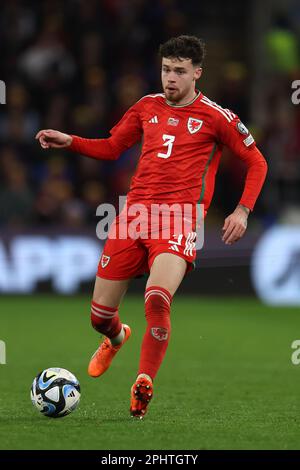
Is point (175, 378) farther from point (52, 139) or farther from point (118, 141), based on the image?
point (52, 139)

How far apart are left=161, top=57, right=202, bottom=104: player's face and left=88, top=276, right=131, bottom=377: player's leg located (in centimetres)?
122

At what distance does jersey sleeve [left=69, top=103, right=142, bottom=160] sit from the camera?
7.14m

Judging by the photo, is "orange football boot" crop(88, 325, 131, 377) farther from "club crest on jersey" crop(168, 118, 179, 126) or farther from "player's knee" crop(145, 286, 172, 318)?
"club crest on jersey" crop(168, 118, 179, 126)

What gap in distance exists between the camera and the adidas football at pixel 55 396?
247 inches

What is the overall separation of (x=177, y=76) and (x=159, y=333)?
1.57 metres

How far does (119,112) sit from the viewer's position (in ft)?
49.4

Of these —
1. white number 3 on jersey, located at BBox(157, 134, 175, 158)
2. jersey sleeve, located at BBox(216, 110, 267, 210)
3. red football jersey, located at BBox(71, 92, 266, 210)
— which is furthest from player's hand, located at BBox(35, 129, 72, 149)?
jersey sleeve, located at BBox(216, 110, 267, 210)

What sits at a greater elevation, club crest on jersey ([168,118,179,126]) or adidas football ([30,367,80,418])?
club crest on jersey ([168,118,179,126])

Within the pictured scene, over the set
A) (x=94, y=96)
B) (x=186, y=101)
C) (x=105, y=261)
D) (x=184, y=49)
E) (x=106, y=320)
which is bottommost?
(x=106, y=320)

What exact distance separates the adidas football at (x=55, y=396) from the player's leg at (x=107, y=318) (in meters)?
0.78

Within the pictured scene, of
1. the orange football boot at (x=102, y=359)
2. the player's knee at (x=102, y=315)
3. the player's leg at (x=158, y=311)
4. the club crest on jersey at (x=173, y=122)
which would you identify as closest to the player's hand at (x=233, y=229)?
the player's leg at (x=158, y=311)

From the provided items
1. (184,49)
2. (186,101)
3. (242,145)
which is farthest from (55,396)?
(184,49)

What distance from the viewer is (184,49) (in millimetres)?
6719
